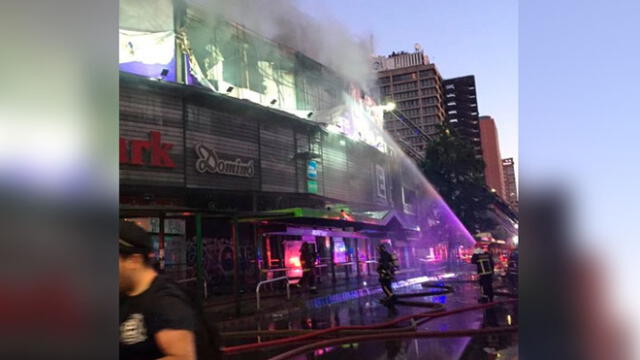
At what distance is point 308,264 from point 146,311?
196 inches

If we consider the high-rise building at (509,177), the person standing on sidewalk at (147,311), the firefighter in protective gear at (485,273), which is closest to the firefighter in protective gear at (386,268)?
the firefighter in protective gear at (485,273)

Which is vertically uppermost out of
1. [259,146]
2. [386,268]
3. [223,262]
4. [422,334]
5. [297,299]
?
[259,146]

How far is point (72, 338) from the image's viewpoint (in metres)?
0.84

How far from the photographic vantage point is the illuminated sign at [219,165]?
4.20m

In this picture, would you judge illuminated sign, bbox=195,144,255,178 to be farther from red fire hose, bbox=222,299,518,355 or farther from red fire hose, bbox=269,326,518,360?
red fire hose, bbox=269,326,518,360

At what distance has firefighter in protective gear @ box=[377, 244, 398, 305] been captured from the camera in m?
5.19

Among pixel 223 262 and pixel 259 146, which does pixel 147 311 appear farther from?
pixel 223 262

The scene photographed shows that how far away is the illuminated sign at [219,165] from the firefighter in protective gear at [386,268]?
1.97 m

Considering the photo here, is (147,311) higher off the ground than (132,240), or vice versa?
(132,240)

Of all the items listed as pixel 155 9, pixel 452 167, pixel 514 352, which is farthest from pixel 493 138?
pixel 514 352

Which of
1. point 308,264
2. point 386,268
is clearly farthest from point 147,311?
point 308,264

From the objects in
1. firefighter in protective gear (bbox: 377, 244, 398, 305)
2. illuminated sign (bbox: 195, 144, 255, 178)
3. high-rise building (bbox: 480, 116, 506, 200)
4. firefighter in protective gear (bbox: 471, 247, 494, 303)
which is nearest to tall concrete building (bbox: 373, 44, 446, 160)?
high-rise building (bbox: 480, 116, 506, 200)

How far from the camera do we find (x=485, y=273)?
6191 millimetres

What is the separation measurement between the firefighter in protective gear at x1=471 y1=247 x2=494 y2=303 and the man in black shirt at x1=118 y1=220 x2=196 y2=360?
4475 millimetres
